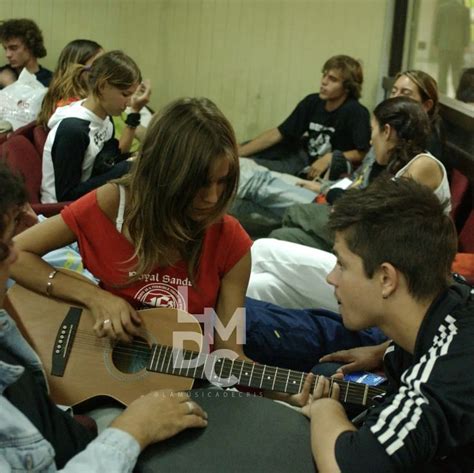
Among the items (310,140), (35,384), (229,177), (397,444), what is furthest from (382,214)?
(310,140)

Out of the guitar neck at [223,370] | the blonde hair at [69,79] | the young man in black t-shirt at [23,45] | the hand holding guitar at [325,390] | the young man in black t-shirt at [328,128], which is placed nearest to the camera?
the hand holding guitar at [325,390]

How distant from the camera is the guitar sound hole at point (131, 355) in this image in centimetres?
195

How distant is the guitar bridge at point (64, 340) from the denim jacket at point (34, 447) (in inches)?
18.1

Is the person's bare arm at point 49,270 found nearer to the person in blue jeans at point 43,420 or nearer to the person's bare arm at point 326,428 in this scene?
the person in blue jeans at point 43,420

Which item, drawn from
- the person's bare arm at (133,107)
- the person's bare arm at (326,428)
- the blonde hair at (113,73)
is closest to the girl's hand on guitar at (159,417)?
the person's bare arm at (326,428)

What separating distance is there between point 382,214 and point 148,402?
23.4 inches

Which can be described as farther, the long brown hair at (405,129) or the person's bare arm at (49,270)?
the long brown hair at (405,129)

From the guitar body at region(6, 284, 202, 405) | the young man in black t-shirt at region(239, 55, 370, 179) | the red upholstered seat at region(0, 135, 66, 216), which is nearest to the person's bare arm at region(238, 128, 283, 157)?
the young man in black t-shirt at region(239, 55, 370, 179)

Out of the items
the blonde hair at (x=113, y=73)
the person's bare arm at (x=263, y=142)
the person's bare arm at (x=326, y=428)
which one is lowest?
the person's bare arm at (x=263, y=142)

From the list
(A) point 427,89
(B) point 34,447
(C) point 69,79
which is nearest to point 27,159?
(C) point 69,79

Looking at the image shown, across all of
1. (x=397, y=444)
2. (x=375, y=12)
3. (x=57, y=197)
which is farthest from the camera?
(x=375, y=12)

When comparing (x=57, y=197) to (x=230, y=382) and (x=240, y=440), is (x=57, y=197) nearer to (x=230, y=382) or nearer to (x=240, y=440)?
(x=230, y=382)

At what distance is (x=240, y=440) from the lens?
1.49 m

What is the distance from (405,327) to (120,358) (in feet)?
2.71
